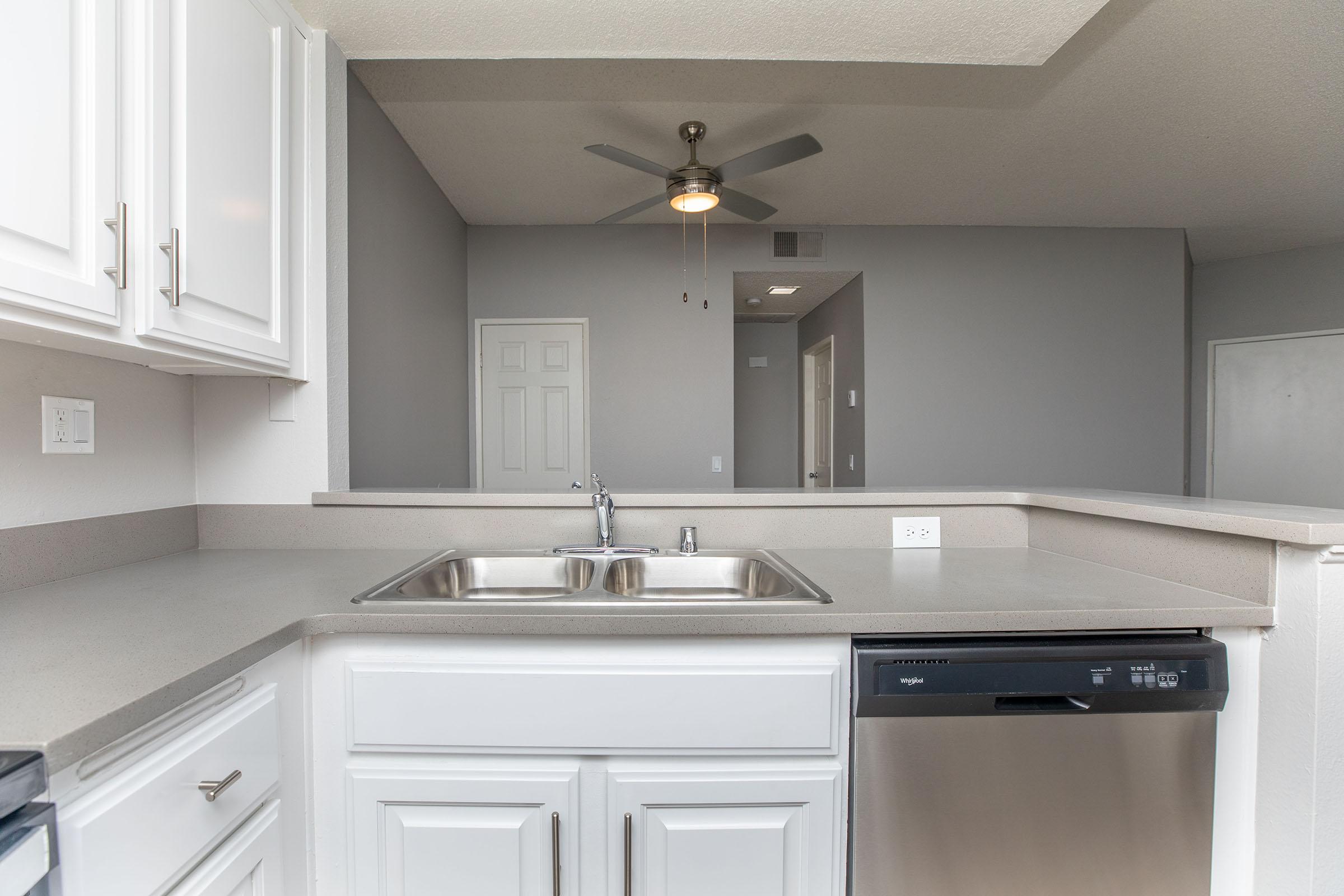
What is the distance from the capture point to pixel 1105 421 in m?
4.17

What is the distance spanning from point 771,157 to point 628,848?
2.37 metres

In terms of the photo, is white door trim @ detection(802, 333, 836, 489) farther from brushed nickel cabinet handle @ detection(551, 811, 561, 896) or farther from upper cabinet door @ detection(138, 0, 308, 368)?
brushed nickel cabinet handle @ detection(551, 811, 561, 896)

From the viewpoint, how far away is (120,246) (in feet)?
3.19

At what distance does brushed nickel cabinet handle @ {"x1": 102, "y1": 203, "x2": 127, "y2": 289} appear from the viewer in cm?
97

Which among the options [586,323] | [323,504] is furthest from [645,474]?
[323,504]

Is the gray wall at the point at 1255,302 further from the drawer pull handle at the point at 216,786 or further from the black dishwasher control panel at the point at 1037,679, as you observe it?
the drawer pull handle at the point at 216,786

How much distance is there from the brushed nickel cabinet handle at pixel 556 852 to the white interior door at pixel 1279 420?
5.71 metres

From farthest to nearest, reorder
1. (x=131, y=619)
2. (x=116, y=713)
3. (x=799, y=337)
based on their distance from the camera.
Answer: (x=799, y=337), (x=131, y=619), (x=116, y=713)

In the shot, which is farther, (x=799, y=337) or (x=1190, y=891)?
(x=799, y=337)

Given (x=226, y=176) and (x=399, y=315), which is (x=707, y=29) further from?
(x=399, y=315)

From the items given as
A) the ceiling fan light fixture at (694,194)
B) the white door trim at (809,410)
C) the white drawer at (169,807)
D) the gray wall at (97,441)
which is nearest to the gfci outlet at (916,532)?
the white drawer at (169,807)

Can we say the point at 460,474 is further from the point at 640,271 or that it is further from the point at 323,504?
the point at 323,504

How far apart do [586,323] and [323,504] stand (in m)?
2.62

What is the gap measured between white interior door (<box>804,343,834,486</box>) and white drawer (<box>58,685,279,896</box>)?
4419 mm
